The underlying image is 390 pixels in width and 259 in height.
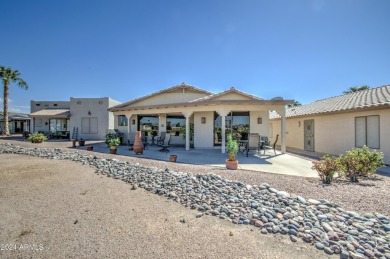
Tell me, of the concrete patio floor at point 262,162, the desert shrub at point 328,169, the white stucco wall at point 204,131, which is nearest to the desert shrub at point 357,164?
the desert shrub at point 328,169

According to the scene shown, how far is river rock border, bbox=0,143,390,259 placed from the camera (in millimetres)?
2840

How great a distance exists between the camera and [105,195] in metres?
4.62

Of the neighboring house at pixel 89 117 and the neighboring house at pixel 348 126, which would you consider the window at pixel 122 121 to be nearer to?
the neighboring house at pixel 89 117

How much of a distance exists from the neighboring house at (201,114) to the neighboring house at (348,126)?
10.4 feet

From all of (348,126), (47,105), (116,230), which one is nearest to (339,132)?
(348,126)

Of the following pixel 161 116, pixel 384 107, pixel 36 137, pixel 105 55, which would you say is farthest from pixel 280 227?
pixel 36 137

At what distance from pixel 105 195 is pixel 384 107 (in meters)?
11.8

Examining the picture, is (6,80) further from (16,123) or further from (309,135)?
(309,135)

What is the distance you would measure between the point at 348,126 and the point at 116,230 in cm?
1294

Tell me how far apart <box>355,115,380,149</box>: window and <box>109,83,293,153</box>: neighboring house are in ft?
12.2

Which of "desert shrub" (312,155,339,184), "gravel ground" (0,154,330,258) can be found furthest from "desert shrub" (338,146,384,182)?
"gravel ground" (0,154,330,258)

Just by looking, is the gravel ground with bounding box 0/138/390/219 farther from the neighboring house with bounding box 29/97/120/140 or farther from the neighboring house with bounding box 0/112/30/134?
the neighboring house with bounding box 0/112/30/134

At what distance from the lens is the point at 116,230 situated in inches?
125

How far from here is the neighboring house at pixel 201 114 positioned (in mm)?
11859
